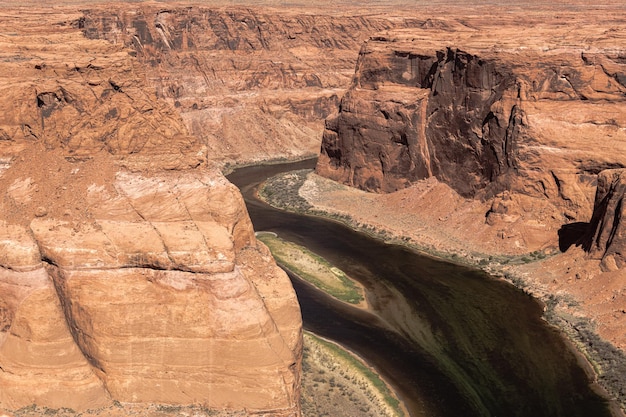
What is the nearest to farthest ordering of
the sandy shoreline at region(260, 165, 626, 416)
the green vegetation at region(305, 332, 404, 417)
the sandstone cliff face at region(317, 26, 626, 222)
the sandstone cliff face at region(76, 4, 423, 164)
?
the green vegetation at region(305, 332, 404, 417), the sandy shoreline at region(260, 165, 626, 416), the sandstone cliff face at region(317, 26, 626, 222), the sandstone cliff face at region(76, 4, 423, 164)

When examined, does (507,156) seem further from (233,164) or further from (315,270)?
(233,164)

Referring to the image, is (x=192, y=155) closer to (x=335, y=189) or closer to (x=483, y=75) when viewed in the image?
(x=483, y=75)

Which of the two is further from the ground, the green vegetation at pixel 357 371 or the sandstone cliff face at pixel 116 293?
the sandstone cliff face at pixel 116 293

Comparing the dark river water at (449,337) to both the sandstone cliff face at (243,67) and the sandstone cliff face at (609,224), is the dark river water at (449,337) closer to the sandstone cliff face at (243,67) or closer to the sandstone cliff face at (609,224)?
the sandstone cliff face at (609,224)

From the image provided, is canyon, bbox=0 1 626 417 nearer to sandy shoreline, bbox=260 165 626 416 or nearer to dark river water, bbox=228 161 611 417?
sandy shoreline, bbox=260 165 626 416

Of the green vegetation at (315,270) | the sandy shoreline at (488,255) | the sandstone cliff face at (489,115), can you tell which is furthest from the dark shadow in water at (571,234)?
the green vegetation at (315,270)

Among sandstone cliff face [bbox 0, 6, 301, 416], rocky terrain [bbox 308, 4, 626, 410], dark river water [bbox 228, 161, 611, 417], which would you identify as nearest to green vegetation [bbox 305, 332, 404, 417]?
dark river water [bbox 228, 161, 611, 417]
